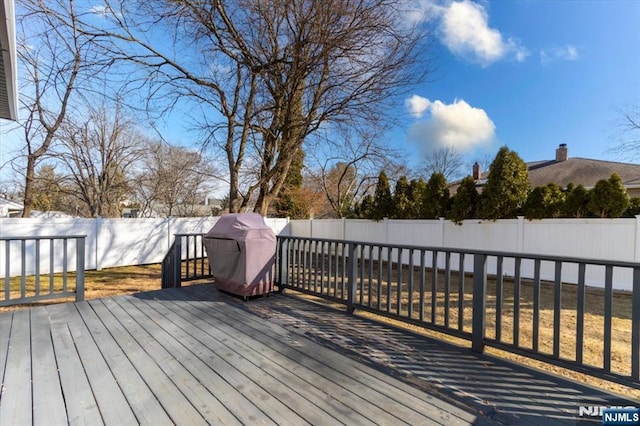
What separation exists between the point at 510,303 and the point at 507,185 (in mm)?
3392

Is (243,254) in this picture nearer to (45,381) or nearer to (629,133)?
(45,381)

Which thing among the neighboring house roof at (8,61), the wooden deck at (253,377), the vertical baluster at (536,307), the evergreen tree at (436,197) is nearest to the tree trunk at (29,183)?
the neighboring house roof at (8,61)

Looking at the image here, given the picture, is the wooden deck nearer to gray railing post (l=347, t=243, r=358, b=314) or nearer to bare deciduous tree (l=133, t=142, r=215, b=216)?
gray railing post (l=347, t=243, r=358, b=314)

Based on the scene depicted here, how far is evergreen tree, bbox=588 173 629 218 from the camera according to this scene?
641 centimetres

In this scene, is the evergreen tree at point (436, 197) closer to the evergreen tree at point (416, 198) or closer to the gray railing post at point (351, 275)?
the evergreen tree at point (416, 198)

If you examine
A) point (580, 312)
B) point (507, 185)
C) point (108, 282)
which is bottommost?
point (108, 282)

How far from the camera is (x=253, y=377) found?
2.12 m

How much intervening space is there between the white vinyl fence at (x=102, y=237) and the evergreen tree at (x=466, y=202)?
25.2 ft

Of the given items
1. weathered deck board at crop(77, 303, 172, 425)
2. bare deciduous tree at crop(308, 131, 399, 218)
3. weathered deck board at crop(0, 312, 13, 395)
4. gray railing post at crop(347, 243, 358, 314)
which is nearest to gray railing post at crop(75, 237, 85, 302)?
weathered deck board at crop(0, 312, 13, 395)

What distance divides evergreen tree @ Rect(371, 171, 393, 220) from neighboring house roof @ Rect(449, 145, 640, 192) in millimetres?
4623

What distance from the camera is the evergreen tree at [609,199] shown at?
641cm

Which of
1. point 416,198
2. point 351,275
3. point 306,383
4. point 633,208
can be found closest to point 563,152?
point 633,208

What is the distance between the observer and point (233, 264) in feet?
13.6

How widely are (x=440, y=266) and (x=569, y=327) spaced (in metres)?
4.61
